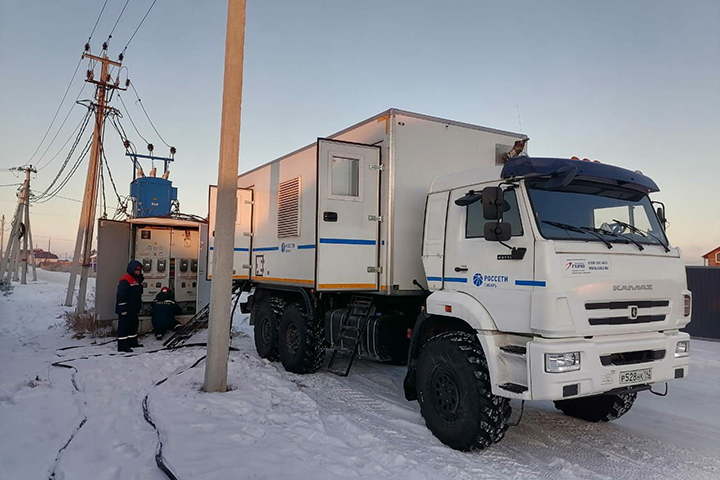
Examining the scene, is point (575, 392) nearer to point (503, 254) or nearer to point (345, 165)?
point (503, 254)

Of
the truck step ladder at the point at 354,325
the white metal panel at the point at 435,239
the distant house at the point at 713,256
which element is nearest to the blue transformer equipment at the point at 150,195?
the truck step ladder at the point at 354,325

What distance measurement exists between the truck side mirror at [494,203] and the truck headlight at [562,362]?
1.32 metres

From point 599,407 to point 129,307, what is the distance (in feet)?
29.7

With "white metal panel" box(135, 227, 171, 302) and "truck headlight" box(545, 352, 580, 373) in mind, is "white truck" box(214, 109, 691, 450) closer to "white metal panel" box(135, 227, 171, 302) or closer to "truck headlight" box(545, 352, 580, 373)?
"truck headlight" box(545, 352, 580, 373)

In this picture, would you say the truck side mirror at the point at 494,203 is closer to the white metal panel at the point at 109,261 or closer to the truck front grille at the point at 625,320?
the truck front grille at the point at 625,320

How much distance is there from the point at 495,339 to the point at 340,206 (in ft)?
10.3

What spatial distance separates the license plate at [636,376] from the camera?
4426mm

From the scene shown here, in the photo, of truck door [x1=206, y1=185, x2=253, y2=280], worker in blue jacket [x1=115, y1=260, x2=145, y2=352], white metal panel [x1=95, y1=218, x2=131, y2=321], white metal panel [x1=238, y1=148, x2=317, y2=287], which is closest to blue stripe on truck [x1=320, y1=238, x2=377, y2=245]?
white metal panel [x1=238, y1=148, x2=317, y2=287]

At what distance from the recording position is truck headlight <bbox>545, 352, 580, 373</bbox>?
4.15 m

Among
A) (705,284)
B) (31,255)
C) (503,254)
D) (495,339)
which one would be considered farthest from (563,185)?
(31,255)

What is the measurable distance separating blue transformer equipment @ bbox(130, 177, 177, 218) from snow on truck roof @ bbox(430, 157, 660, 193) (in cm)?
1549

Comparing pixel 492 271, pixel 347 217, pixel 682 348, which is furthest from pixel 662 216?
pixel 347 217

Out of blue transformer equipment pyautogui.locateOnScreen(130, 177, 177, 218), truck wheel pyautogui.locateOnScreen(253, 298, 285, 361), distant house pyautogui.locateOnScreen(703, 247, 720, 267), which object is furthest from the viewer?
distant house pyautogui.locateOnScreen(703, 247, 720, 267)

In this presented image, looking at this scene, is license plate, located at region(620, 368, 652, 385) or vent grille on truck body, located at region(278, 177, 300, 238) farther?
vent grille on truck body, located at region(278, 177, 300, 238)
